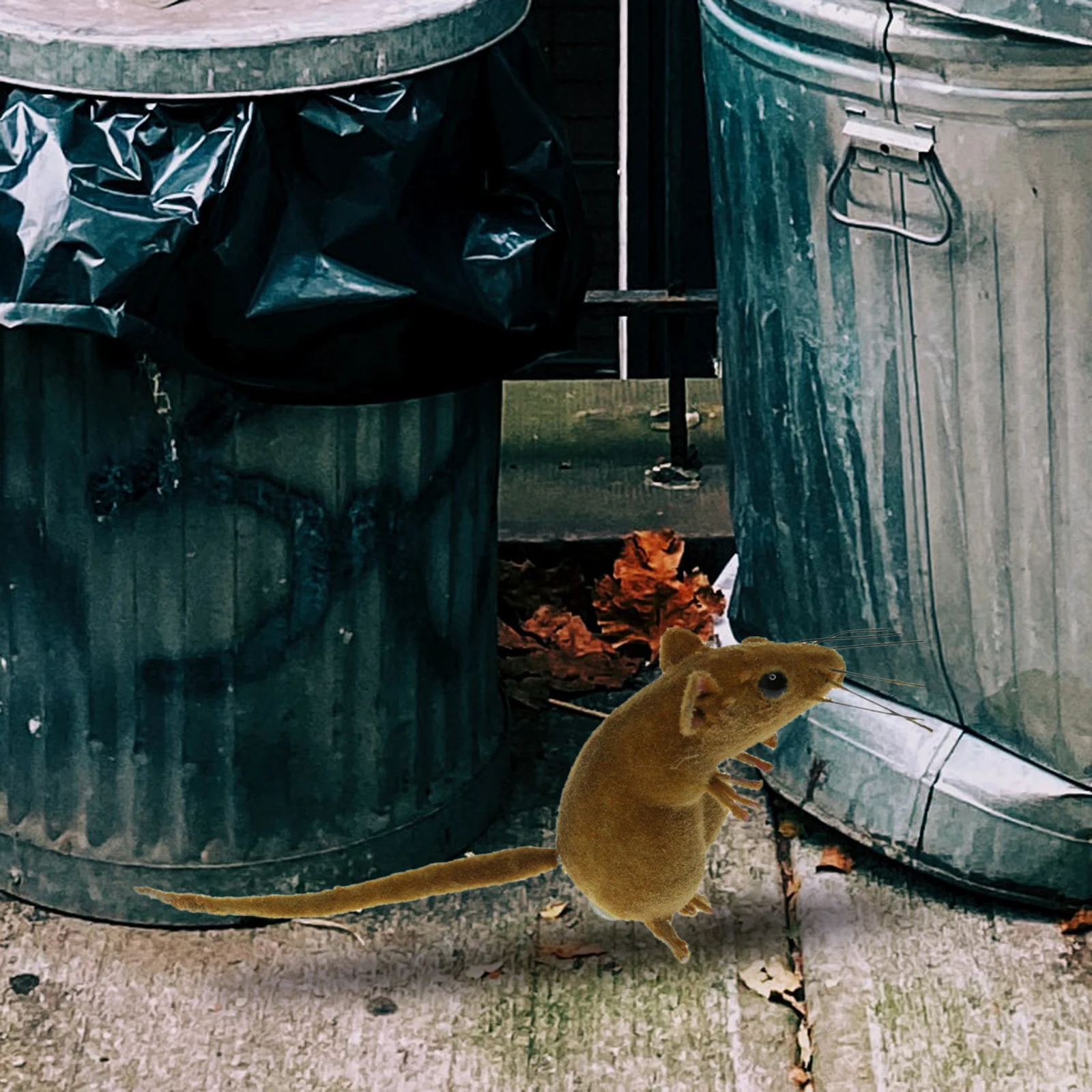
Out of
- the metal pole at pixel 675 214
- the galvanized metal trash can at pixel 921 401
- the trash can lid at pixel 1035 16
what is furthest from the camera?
the metal pole at pixel 675 214

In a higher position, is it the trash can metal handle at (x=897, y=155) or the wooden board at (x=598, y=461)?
the trash can metal handle at (x=897, y=155)

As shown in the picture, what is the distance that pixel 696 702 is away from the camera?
8.50ft

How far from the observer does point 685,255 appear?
4.59 meters

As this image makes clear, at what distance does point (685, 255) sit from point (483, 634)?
5.22ft

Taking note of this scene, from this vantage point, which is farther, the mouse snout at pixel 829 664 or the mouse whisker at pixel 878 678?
the mouse whisker at pixel 878 678

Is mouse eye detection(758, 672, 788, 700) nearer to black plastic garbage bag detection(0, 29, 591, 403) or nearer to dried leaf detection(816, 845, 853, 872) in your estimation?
black plastic garbage bag detection(0, 29, 591, 403)

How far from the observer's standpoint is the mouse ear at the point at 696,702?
2.56 metres

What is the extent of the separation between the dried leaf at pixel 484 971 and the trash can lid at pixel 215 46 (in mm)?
1248

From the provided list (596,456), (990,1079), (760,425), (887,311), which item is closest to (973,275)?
(887,311)

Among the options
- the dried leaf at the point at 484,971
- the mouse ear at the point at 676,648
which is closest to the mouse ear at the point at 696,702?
the mouse ear at the point at 676,648

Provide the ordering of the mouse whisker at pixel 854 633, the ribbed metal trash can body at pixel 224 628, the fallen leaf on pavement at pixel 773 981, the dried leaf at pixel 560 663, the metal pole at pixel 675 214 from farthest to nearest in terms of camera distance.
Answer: the metal pole at pixel 675 214 → the dried leaf at pixel 560 663 → the mouse whisker at pixel 854 633 → the fallen leaf on pavement at pixel 773 981 → the ribbed metal trash can body at pixel 224 628

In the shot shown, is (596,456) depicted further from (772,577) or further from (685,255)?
(772,577)

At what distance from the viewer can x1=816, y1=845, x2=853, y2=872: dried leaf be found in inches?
128

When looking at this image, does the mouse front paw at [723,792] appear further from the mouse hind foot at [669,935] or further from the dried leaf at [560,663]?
the dried leaf at [560,663]
